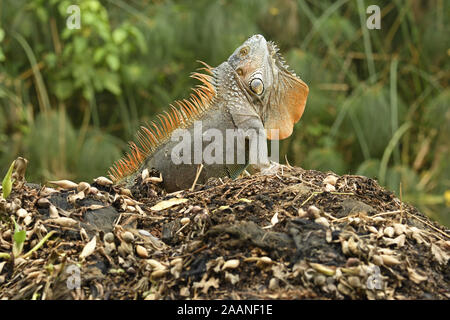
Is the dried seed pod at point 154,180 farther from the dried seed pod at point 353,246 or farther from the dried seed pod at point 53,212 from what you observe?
Answer: the dried seed pod at point 353,246

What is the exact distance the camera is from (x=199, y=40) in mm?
10000

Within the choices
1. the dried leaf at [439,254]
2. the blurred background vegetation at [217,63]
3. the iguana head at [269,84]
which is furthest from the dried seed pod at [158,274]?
the blurred background vegetation at [217,63]

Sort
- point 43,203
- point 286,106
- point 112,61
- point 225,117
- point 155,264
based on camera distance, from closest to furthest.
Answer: point 155,264
point 43,203
point 225,117
point 286,106
point 112,61

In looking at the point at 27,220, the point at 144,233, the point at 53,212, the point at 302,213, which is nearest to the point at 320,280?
the point at 302,213

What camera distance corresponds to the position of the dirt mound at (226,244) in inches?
103

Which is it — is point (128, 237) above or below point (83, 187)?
below

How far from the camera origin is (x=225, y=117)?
14.1 feet

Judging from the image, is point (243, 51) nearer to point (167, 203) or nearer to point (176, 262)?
point (167, 203)

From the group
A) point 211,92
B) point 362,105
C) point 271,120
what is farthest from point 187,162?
point 362,105

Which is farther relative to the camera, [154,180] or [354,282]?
[154,180]

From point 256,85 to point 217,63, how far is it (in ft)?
16.1

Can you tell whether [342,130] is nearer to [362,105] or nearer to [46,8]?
[362,105]

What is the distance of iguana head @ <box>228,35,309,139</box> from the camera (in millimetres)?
4645
